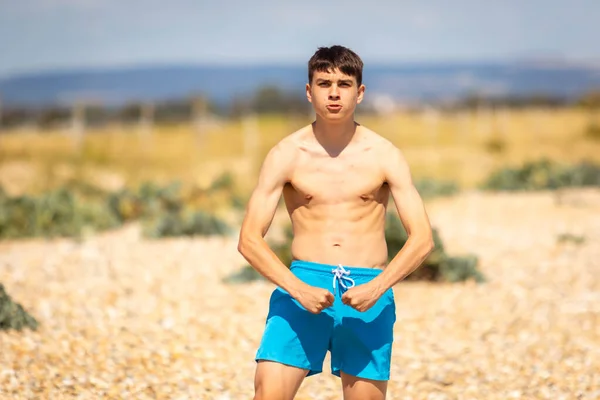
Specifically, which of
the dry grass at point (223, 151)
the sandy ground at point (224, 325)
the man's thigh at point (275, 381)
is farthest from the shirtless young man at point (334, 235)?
the dry grass at point (223, 151)

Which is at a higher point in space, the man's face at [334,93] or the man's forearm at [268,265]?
the man's face at [334,93]

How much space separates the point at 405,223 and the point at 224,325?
366 cm

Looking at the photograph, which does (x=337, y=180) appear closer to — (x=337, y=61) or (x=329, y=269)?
(x=329, y=269)

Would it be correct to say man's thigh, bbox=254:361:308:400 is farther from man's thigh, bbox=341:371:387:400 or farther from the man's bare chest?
the man's bare chest

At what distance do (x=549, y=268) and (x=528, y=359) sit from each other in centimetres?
338

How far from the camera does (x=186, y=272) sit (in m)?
9.13

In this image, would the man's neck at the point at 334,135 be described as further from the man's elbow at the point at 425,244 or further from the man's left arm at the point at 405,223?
the man's elbow at the point at 425,244

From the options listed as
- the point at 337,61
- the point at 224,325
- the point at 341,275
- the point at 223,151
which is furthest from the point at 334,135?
the point at 223,151

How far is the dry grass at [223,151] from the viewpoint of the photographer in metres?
21.1

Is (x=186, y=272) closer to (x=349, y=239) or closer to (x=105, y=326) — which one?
(x=105, y=326)

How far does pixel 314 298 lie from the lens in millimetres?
3412

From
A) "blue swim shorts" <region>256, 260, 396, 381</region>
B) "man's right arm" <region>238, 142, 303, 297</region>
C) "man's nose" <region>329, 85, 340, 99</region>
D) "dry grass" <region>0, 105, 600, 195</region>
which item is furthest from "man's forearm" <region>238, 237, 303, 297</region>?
"dry grass" <region>0, 105, 600, 195</region>

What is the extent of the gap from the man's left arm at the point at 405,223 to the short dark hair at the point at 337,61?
34 cm

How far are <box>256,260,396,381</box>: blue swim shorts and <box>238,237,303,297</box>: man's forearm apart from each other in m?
0.16
